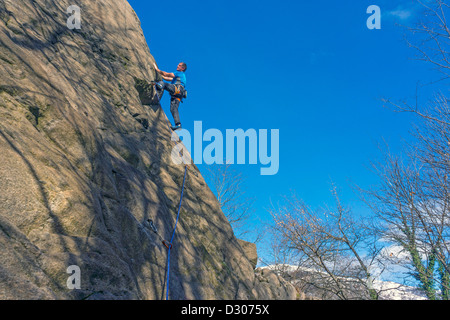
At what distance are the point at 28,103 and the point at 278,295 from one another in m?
9.50

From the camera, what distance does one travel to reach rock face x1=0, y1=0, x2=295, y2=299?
3045 millimetres

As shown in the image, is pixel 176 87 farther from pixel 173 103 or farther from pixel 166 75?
pixel 166 75

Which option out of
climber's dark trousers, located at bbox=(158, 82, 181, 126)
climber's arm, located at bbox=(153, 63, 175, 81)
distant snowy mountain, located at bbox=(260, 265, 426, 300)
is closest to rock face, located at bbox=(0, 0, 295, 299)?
climber's dark trousers, located at bbox=(158, 82, 181, 126)

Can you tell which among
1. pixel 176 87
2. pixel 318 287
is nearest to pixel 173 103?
pixel 176 87

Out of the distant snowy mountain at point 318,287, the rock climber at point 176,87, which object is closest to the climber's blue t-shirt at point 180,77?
the rock climber at point 176,87

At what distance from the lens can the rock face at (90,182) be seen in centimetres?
304

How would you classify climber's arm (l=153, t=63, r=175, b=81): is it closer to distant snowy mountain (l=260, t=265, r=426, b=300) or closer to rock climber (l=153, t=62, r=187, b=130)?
rock climber (l=153, t=62, r=187, b=130)

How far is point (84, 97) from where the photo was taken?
243 inches

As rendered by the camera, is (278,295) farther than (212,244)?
Yes

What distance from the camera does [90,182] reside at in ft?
14.1

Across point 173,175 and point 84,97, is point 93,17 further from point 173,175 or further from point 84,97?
point 173,175
